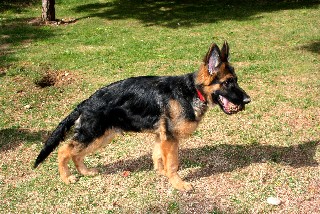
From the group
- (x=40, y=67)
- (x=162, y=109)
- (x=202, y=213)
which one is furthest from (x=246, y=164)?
(x=40, y=67)

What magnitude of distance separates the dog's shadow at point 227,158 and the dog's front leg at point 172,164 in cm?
44

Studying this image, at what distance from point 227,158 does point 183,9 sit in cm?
1865

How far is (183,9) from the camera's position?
24.5 m

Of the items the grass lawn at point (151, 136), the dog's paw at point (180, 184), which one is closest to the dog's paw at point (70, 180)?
the grass lawn at point (151, 136)

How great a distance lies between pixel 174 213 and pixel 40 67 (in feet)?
29.3

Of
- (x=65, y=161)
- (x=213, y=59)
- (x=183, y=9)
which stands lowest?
(x=65, y=161)

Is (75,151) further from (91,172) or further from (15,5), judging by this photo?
(15,5)

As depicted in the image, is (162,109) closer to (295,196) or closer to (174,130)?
(174,130)

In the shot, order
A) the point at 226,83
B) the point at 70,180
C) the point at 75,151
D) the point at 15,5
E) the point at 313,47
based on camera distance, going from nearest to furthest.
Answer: the point at 226,83 → the point at 75,151 → the point at 70,180 → the point at 313,47 → the point at 15,5

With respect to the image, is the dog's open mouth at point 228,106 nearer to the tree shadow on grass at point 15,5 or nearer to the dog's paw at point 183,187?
the dog's paw at point 183,187

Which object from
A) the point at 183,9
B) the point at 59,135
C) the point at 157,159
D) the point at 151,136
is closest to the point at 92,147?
the point at 59,135

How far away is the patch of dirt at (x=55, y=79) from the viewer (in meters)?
11.6

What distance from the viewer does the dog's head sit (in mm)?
5695

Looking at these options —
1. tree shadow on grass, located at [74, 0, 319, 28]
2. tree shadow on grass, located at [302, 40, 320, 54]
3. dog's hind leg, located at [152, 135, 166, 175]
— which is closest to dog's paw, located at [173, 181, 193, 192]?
dog's hind leg, located at [152, 135, 166, 175]
